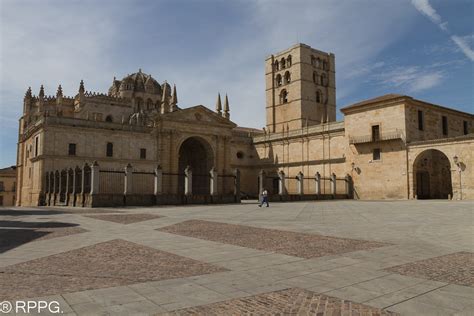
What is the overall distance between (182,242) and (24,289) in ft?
14.6

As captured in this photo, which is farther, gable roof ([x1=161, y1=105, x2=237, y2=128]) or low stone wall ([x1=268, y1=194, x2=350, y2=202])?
gable roof ([x1=161, y1=105, x2=237, y2=128])

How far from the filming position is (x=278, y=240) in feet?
30.7

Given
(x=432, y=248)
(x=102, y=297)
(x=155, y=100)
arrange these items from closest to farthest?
(x=102, y=297) → (x=432, y=248) → (x=155, y=100)

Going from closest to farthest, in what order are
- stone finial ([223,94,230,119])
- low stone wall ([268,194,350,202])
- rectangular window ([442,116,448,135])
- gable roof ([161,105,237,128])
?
low stone wall ([268,194,350,202]) < rectangular window ([442,116,448,135]) < gable roof ([161,105,237,128]) < stone finial ([223,94,230,119])

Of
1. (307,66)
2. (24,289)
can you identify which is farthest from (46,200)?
(307,66)

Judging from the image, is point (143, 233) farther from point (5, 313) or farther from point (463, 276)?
point (463, 276)

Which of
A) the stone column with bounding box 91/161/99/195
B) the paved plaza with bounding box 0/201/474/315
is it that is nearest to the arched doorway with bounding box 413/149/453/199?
the stone column with bounding box 91/161/99/195

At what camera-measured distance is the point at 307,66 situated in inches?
2470

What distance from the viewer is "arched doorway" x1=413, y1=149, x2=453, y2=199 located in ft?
122

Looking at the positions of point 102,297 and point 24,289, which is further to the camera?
point 24,289

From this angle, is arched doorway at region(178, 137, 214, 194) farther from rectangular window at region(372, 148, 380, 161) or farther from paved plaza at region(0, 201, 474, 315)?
paved plaza at region(0, 201, 474, 315)

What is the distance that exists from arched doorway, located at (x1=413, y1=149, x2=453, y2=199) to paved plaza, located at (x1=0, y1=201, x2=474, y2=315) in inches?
1170

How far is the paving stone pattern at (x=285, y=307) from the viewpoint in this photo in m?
4.07

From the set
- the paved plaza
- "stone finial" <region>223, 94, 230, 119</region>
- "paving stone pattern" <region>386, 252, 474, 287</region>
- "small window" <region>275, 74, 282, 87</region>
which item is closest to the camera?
the paved plaza
